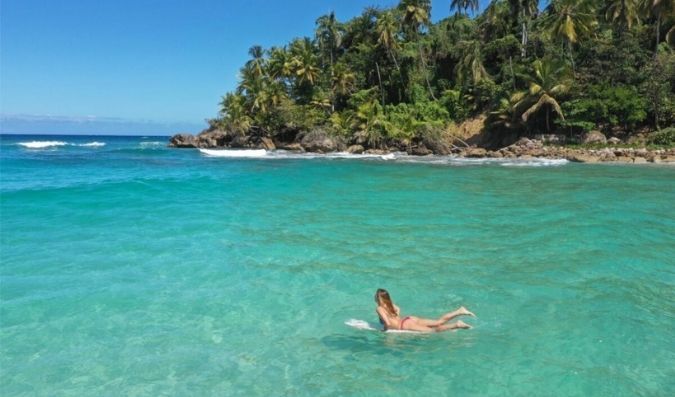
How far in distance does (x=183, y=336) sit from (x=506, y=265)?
22.3 ft

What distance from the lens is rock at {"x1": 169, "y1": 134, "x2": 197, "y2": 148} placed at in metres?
72.6

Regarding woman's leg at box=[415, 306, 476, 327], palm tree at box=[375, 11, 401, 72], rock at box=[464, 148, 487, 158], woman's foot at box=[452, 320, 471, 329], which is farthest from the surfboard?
palm tree at box=[375, 11, 401, 72]

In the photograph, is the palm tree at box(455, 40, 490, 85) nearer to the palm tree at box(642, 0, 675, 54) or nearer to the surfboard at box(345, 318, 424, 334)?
the palm tree at box(642, 0, 675, 54)

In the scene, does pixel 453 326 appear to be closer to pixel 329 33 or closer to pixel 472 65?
pixel 472 65

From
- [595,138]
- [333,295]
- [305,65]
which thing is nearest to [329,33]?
[305,65]

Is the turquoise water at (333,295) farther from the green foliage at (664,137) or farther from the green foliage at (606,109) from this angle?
the green foliage at (606,109)

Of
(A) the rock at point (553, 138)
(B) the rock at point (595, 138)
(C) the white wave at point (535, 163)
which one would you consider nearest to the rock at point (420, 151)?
(A) the rock at point (553, 138)

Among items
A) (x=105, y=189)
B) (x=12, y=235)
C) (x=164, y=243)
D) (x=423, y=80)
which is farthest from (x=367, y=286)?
(x=423, y=80)

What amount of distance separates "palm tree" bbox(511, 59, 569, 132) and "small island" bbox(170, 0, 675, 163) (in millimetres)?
113

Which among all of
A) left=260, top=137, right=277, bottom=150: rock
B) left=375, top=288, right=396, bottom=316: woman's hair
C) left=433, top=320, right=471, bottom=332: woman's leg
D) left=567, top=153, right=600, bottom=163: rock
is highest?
left=260, top=137, right=277, bottom=150: rock

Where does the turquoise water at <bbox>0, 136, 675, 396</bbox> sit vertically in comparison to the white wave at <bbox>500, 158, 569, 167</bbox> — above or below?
below

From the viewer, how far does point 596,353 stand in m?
6.50

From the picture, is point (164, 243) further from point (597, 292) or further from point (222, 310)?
point (597, 292)

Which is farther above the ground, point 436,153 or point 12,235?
point 436,153
